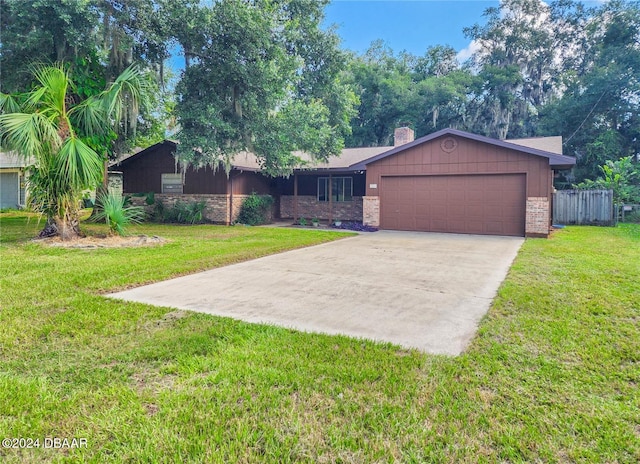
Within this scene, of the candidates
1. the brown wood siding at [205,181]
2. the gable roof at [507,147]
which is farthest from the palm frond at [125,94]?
the gable roof at [507,147]

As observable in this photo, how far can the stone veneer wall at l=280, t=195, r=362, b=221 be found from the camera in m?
17.2

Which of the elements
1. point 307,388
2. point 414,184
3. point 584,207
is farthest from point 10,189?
point 584,207

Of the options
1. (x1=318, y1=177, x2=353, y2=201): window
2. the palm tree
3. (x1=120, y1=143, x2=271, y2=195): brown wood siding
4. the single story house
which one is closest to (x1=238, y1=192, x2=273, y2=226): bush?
the single story house

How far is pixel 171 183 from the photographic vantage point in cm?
1647

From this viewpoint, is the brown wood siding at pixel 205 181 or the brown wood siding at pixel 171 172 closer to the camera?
the brown wood siding at pixel 205 181

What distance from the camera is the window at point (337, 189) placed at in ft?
56.9

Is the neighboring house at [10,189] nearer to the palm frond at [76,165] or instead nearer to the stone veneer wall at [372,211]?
the palm frond at [76,165]

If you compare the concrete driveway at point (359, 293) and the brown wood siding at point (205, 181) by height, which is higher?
the brown wood siding at point (205, 181)

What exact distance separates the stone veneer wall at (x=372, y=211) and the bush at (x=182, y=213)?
631cm

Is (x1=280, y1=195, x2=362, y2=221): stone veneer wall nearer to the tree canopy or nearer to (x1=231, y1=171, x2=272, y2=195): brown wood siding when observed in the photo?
(x1=231, y1=171, x2=272, y2=195): brown wood siding

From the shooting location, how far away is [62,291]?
4.90 meters

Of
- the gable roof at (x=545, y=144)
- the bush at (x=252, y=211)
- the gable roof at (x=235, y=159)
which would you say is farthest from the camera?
the bush at (x=252, y=211)

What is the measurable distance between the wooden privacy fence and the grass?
43.2 feet

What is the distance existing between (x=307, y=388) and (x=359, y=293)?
258 centimetres
